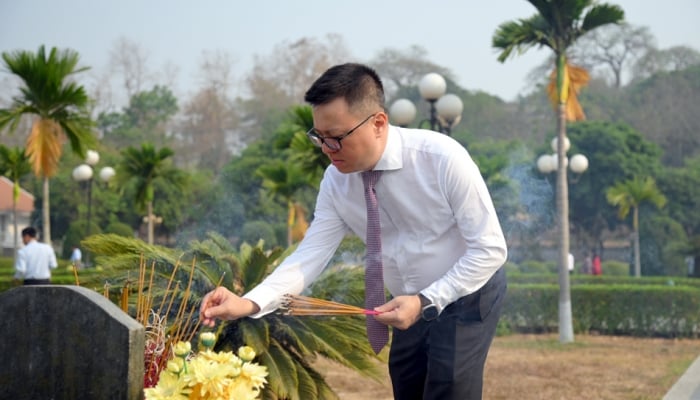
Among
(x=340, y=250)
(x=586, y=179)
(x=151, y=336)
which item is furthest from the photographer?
(x=586, y=179)

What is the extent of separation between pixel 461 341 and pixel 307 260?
0.65 metres

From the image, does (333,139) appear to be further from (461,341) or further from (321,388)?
(321,388)

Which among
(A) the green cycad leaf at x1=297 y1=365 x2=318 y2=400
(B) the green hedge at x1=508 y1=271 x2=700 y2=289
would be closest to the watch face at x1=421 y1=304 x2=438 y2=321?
(A) the green cycad leaf at x1=297 y1=365 x2=318 y2=400

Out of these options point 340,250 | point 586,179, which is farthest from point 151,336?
point 586,179

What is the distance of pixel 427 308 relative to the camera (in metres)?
3.22

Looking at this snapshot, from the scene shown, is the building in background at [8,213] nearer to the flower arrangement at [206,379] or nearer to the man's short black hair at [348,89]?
the man's short black hair at [348,89]

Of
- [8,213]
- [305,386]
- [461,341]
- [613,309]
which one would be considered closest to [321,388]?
[305,386]

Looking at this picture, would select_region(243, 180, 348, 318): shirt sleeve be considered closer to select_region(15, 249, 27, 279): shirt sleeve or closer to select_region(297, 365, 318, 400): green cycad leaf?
select_region(297, 365, 318, 400): green cycad leaf

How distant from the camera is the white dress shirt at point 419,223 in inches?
129

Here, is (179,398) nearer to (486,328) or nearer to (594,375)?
(486,328)

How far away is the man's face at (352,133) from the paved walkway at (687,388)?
542cm

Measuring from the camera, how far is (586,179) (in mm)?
43562

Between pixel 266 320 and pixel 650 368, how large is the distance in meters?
5.88

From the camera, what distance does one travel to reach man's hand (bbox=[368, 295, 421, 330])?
3.12 meters
